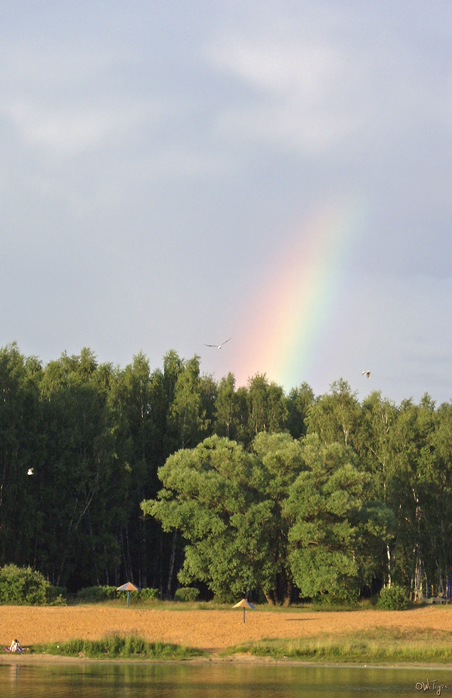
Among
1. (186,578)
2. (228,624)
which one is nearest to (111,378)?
(186,578)

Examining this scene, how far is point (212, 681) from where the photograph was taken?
882 inches

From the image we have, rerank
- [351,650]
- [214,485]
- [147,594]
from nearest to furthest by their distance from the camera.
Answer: [351,650]
[147,594]
[214,485]

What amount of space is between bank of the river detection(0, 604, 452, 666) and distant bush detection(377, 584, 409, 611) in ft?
15.2

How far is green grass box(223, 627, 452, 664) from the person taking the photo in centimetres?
2848

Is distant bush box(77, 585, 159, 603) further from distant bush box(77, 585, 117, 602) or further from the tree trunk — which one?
the tree trunk

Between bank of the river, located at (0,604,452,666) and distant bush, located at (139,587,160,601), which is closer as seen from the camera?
bank of the river, located at (0,604,452,666)

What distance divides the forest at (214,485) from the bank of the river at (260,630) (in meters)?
5.97

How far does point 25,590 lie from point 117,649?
Answer: 58.5 feet

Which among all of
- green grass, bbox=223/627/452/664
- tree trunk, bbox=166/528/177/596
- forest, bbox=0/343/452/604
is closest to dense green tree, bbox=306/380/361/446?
forest, bbox=0/343/452/604

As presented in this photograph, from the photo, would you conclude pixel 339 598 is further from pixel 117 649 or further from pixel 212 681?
pixel 212 681

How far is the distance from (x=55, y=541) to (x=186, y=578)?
13338 mm

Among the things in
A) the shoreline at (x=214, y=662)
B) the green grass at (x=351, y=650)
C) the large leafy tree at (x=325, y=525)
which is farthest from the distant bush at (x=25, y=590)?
the green grass at (x=351, y=650)

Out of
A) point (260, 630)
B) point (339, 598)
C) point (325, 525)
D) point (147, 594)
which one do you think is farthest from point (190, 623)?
point (339, 598)

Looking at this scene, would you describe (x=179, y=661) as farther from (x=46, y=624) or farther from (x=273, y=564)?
(x=273, y=564)
